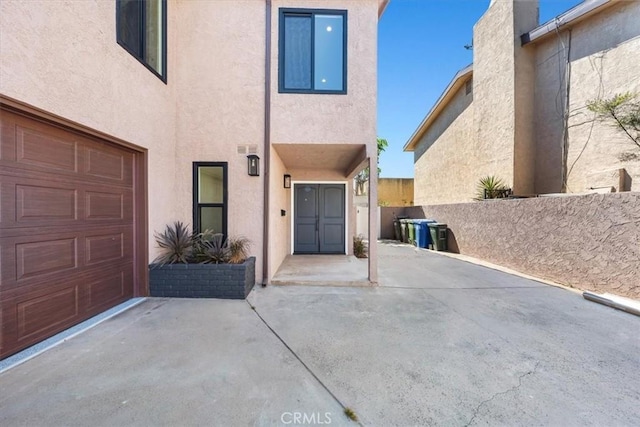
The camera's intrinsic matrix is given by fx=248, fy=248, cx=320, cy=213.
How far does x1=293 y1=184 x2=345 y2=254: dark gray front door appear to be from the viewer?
26.8 feet

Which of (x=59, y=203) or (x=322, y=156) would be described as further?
(x=322, y=156)

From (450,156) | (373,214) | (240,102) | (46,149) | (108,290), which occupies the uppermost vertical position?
(450,156)

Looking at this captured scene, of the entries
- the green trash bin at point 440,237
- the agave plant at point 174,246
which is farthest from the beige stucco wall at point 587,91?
the agave plant at point 174,246

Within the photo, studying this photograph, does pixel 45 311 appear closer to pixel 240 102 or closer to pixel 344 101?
pixel 240 102

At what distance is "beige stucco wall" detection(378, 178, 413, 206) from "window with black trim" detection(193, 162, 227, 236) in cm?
1545

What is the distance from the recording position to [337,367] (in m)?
2.42

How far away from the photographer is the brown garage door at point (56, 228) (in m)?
2.50

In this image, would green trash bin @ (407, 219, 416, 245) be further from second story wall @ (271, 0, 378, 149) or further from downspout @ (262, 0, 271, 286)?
downspout @ (262, 0, 271, 286)

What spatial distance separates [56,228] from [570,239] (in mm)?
8496

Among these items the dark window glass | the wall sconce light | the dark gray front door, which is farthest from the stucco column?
the dark gray front door

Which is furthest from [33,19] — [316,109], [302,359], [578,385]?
[578,385]

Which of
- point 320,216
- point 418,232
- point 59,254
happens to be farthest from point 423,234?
point 59,254

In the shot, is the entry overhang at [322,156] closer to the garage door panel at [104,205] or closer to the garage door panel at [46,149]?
the garage door panel at [104,205]

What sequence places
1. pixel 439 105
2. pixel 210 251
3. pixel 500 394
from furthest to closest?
pixel 439 105 < pixel 210 251 < pixel 500 394
